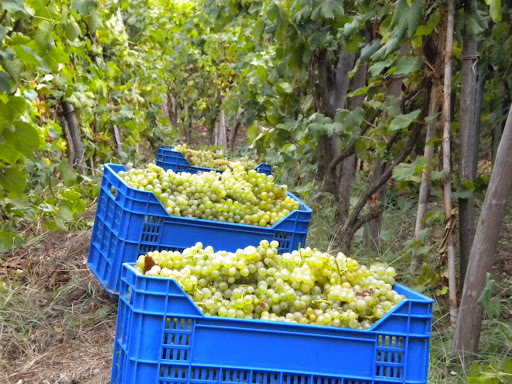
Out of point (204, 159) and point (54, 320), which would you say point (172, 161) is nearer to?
point (204, 159)

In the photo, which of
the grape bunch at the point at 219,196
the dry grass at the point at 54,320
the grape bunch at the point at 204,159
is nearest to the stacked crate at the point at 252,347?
Answer: the dry grass at the point at 54,320

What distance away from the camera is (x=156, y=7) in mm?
13195

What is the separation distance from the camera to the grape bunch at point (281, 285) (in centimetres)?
204

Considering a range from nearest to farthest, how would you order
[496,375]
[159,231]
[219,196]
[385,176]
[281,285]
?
[281,285], [496,375], [159,231], [219,196], [385,176]

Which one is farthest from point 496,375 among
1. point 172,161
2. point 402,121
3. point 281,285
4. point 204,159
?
point 172,161

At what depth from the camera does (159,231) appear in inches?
130

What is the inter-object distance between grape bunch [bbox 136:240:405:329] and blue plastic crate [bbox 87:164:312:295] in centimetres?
95

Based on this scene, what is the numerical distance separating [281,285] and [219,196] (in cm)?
146

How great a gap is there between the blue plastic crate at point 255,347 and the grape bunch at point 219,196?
1.41 m

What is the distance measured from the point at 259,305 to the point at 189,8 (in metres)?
11.5

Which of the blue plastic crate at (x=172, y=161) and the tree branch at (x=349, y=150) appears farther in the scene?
the blue plastic crate at (x=172, y=161)

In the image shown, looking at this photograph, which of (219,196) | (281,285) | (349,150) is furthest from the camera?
(349,150)

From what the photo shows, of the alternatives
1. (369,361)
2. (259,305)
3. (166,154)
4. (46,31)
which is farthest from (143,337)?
(166,154)

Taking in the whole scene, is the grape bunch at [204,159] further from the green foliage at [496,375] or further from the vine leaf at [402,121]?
the green foliage at [496,375]
